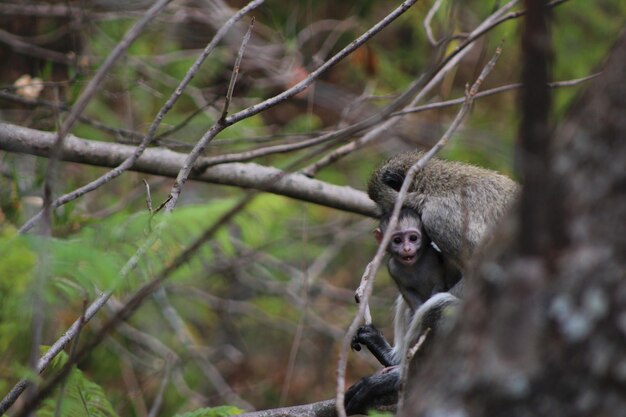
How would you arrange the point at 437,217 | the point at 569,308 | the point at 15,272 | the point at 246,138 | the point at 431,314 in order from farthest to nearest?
the point at 246,138, the point at 437,217, the point at 431,314, the point at 15,272, the point at 569,308

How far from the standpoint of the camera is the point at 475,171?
590cm

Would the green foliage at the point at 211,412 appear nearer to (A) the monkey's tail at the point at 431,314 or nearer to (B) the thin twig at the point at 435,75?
(A) the monkey's tail at the point at 431,314

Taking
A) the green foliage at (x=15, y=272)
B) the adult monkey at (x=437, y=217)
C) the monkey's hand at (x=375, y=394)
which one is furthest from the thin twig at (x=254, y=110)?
the monkey's hand at (x=375, y=394)

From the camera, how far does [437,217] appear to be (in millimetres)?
5617

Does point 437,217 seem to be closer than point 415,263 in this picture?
Yes

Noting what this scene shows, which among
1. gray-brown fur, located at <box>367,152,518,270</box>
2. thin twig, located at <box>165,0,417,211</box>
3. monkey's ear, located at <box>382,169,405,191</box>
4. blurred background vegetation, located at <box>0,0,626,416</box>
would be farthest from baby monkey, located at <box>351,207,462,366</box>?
thin twig, located at <box>165,0,417,211</box>

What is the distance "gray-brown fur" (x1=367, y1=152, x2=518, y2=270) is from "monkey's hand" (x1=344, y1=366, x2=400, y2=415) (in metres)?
0.89

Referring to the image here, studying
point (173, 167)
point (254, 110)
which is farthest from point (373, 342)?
point (254, 110)

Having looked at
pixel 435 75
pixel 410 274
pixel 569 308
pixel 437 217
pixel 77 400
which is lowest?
pixel 77 400

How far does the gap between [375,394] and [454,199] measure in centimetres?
142

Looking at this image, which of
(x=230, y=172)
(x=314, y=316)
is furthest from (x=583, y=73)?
(x=230, y=172)

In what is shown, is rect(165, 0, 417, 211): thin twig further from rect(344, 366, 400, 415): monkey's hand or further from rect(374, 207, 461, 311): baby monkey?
rect(344, 366, 400, 415): monkey's hand

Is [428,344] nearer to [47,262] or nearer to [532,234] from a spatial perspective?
[47,262]

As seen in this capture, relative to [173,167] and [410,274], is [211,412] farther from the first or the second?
[173,167]
